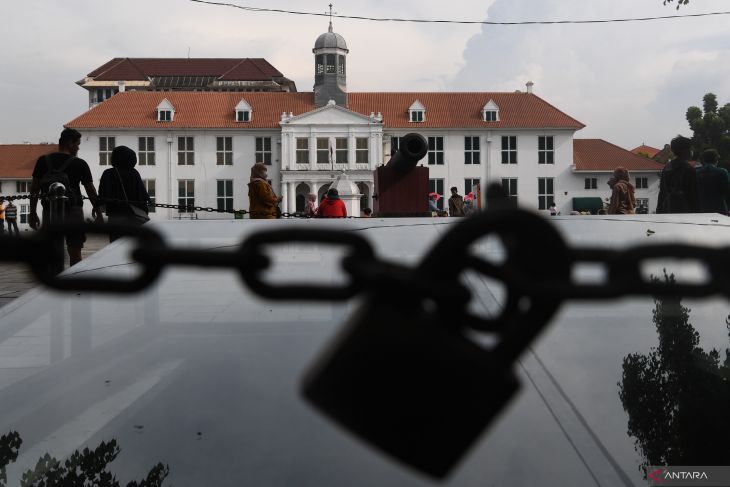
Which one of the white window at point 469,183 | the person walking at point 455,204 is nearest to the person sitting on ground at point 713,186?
the person walking at point 455,204

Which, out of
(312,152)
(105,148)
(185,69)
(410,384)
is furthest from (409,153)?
(185,69)

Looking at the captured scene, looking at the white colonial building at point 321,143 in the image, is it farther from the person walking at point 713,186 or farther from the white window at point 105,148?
the person walking at point 713,186

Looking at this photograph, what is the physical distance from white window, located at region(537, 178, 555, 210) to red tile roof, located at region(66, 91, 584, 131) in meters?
3.55

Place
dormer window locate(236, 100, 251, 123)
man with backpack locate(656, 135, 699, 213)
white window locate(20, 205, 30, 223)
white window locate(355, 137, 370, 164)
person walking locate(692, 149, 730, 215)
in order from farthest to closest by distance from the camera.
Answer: dormer window locate(236, 100, 251, 123)
white window locate(20, 205, 30, 223)
white window locate(355, 137, 370, 164)
person walking locate(692, 149, 730, 215)
man with backpack locate(656, 135, 699, 213)

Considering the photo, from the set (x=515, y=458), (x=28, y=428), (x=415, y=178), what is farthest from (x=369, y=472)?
(x=415, y=178)

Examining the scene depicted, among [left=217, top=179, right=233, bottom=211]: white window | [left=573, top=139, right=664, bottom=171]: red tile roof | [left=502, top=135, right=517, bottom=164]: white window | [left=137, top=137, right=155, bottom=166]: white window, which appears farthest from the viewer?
[left=573, top=139, right=664, bottom=171]: red tile roof

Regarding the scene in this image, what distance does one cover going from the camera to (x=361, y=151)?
50781 millimetres

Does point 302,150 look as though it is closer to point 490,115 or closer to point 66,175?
point 490,115

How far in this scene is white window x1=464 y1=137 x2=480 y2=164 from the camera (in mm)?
52216

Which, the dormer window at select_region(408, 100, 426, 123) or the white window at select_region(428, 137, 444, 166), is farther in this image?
the dormer window at select_region(408, 100, 426, 123)

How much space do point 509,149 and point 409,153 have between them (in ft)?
158

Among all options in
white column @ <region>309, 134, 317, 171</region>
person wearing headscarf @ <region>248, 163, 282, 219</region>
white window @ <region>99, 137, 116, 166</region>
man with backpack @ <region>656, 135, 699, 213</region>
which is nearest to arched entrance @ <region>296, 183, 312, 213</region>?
white column @ <region>309, 134, 317, 171</region>

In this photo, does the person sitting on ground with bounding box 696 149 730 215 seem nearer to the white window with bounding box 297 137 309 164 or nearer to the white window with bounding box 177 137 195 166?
the white window with bounding box 297 137 309 164

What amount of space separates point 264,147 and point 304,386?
52.3 m
